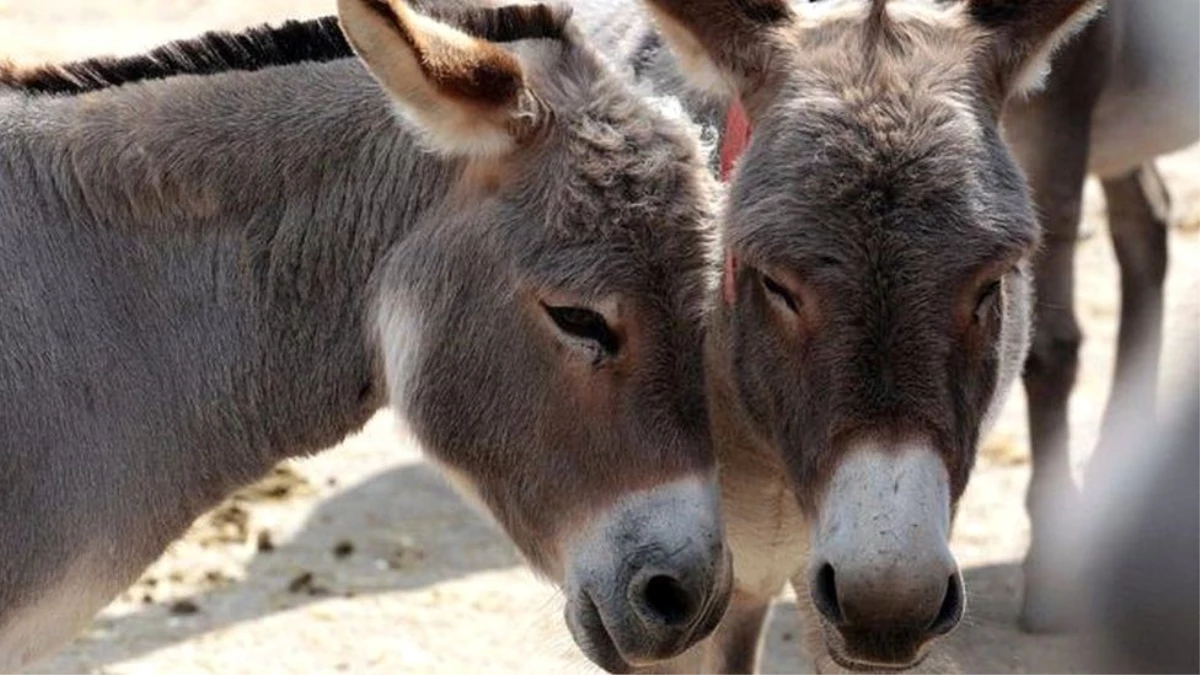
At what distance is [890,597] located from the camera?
3398mm

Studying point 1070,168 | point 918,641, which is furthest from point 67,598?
point 1070,168

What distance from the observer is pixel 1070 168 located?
626cm

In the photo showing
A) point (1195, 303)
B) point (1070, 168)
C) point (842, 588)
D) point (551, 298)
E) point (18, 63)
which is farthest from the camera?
point (1070, 168)

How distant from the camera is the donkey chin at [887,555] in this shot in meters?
3.39

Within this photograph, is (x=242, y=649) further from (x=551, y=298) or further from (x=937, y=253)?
(x=937, y=253)

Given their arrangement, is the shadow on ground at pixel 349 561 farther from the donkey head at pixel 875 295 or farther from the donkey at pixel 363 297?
the donkey head at pixel 875 295

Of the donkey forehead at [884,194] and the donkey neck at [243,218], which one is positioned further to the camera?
the donkey neck at [243,218]

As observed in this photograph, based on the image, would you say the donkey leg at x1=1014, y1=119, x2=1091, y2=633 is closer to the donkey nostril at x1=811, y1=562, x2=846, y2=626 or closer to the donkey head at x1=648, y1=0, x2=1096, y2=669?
the donkey head at x1=648, y1=0, x2=1096, y2=669

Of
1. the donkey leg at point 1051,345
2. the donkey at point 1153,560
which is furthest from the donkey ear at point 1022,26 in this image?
the donkey at point 1153,560

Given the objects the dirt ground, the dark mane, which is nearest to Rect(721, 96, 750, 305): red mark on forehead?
the dark mane

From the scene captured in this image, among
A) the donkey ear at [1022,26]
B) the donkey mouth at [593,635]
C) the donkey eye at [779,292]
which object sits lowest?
the donkey mouth at [593,635]

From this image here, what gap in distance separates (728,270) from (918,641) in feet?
2.70

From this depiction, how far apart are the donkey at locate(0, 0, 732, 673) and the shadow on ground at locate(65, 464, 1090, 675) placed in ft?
7.58

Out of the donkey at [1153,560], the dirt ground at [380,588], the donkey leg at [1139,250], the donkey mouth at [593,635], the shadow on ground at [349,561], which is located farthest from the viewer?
the donkey leg at [1139,250]
